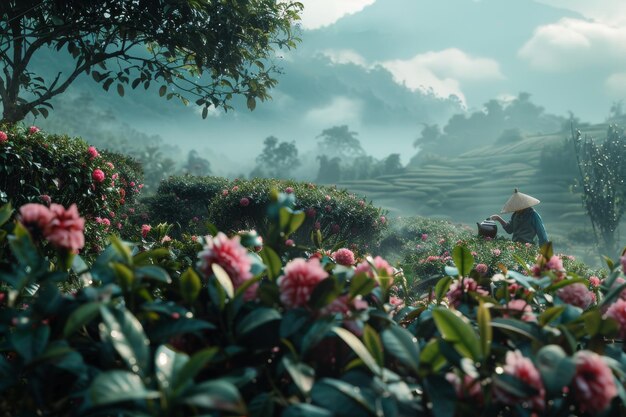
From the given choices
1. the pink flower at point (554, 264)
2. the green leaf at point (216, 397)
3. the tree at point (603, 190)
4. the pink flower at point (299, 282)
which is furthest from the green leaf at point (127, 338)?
the tree at point (603, 190)

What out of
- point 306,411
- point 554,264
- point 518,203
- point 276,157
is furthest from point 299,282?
point 276,157

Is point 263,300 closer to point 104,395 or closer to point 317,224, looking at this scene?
point 104,395

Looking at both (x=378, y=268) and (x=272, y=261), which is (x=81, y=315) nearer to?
(x=272, y=261)

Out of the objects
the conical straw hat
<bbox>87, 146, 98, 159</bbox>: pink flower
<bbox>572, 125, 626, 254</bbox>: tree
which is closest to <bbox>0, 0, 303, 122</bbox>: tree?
<bbox>87, 146, 98, 159</bbox>: pink flower

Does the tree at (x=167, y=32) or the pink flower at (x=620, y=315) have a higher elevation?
the tree at (x=167, y=32)

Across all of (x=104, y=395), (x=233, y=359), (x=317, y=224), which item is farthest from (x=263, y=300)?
(x=317, y=224)

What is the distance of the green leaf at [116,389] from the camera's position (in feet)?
3.05

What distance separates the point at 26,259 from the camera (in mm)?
1378

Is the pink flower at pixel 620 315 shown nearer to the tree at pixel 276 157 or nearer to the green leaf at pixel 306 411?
the green leaf at pixel 306 411

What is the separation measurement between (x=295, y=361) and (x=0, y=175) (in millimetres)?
4704

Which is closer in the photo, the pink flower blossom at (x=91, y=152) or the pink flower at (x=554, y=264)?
the pink flower at (x=554, y=264)

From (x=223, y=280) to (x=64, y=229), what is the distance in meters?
0.43

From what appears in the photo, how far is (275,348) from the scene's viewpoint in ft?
4.60

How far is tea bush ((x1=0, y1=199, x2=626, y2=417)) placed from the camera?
1.10 m
